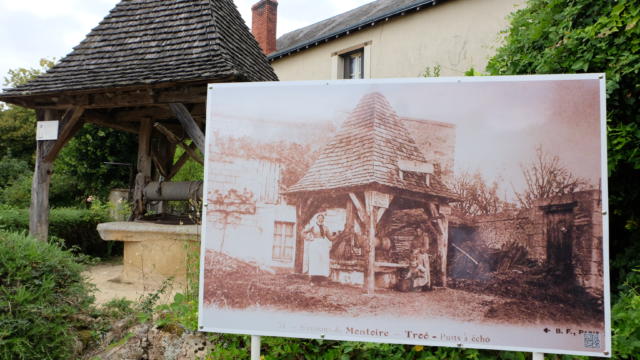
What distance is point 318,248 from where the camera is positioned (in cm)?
201

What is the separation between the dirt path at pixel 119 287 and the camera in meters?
4.41

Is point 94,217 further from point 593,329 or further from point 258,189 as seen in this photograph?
point 593,329

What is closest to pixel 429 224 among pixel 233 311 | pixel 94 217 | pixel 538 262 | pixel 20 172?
pixel 538 262

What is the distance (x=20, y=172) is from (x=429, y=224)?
19.8 m

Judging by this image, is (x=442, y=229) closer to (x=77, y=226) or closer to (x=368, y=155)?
(x=368, y=155)

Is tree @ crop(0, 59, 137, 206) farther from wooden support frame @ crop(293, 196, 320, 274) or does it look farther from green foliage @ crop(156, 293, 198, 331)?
wooden support frame @ crop(293, 196, 320, 274)

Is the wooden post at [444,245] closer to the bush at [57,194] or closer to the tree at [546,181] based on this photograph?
the tree at [546,181]

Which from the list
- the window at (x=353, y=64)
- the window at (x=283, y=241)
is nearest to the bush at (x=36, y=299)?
the window at (x=283, y=241)

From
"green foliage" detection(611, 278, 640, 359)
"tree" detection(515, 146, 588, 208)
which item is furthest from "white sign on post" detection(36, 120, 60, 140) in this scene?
"green foliage" detection(611, 278, 640, 359)

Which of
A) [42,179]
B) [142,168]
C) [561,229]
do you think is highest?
[142,168]

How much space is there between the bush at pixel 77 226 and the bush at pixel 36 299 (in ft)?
15.4

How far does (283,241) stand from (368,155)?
2.14ft

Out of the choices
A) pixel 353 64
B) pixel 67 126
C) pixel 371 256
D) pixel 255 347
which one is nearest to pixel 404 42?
pixel 353 64

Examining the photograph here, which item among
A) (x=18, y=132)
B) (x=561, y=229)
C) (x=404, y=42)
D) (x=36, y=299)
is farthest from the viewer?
(x=18, y=132)
